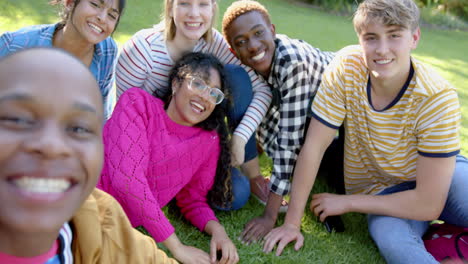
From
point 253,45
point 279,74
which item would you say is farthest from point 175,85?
point 279,74

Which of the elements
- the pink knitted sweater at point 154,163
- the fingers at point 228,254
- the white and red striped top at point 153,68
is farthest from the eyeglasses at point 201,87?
the fingers at point 228,254

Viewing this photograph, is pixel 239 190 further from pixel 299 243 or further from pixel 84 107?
pixel 84 107

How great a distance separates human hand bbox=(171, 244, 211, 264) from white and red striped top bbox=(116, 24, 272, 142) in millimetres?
754

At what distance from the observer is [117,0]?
2.53m

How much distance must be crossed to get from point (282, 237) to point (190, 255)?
557 millimetres

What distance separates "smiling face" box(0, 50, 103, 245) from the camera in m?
0.93

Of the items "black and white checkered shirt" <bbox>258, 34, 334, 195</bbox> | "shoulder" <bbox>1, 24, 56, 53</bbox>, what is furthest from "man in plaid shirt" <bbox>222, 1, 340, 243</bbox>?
"shoulder" <bbox>1, 24, 56, 53</bbox>

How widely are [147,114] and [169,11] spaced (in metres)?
0.73

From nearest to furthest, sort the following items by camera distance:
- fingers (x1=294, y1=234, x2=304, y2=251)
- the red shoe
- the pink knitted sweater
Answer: the pink knitted sweater → fingers (x1=294, y1=234, x2=304, y2=251) → the red shoe

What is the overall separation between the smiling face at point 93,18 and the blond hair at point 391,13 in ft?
4.48

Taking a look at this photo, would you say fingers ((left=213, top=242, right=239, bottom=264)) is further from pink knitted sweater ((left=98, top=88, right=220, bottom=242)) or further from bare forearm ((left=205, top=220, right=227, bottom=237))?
pink knitted sweater ((left=98, top=88, right=220, bottom=242))

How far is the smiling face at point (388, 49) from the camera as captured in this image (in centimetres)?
225

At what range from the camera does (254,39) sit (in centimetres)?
267

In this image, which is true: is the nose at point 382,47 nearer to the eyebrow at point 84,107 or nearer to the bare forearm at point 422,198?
the bare forearm at point 422,198
